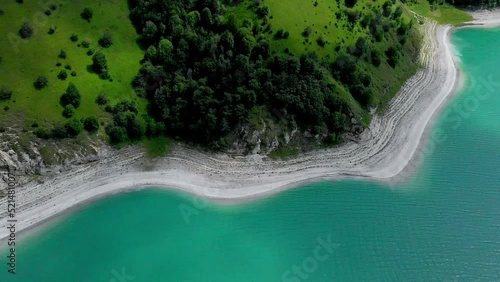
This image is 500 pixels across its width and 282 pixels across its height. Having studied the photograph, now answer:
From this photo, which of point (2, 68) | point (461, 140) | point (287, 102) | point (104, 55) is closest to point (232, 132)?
point (287, 102)

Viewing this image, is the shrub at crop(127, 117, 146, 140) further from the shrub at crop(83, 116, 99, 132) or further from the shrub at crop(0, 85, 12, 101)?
the shrub at crop(0, 85, 12, 101)

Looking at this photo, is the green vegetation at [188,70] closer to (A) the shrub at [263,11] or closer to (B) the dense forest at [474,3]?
(A) the shrub at [263,11]

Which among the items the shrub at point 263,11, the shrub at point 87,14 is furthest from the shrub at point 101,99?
the shrub at point 263,11

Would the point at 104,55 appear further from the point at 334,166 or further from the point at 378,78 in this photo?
the point at 378,78

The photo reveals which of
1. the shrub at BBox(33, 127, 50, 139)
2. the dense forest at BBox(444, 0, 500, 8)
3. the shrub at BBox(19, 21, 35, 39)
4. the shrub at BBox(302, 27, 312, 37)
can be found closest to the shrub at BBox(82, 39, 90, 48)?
the shrub at BBox(19, 21, 35, 39)

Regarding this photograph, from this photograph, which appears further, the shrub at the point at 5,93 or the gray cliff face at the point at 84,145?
the shrub at the point at 5,93

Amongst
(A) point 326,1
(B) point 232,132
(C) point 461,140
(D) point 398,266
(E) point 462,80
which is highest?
(A) point 326,1
